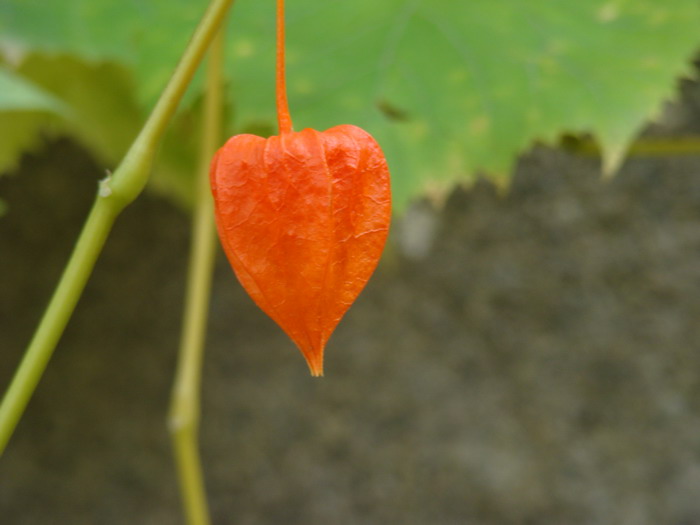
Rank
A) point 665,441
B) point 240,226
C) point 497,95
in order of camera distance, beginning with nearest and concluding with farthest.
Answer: point 240,226, point 497,95, point 665,441

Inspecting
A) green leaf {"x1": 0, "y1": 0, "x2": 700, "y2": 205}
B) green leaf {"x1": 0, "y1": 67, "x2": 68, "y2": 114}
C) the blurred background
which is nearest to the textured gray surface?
the blurred background

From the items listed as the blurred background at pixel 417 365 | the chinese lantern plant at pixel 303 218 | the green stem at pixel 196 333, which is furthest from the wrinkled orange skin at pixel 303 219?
the blurred background at pixel 417 365

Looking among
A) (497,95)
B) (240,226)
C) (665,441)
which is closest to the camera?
(240,226)

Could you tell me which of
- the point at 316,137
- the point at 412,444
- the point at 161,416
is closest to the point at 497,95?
the point at 316,137

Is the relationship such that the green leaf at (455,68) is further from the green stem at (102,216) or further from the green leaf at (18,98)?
the green stem at (102,216)

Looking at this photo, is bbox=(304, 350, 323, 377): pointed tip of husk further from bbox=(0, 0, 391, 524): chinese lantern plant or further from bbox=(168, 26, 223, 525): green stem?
bbox=(168, 26, 223, 525): green stem

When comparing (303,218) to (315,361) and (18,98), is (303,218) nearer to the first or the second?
(315,361)

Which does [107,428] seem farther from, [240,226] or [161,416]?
[240,226]
